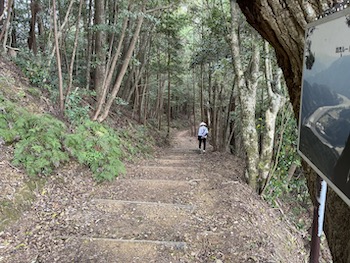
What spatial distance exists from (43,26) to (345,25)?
45.5 ft

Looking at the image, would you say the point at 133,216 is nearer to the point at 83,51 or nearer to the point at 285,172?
the point at 285,172

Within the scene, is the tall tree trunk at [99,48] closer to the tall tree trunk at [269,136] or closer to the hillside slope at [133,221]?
the hillside slope at [133,221]

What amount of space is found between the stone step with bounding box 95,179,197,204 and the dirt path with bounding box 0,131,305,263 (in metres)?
0.02

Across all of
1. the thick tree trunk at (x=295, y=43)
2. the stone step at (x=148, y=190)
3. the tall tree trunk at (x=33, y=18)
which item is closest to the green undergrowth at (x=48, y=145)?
the stone step at (x=148, y=190)

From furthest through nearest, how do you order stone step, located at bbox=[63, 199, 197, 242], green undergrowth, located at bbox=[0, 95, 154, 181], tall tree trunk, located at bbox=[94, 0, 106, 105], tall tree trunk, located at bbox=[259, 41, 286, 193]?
tall tree trunk, located at bbox=[94, 0, 106, 105]
tall tree trunk, located at bbox=[259, 41, 286, 193]
green undergrowth, located at bbox=[0, 95, 154, 181]
stone step, located at bbox=[63, 199, 197, 242]

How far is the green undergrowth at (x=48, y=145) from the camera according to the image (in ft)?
17.2

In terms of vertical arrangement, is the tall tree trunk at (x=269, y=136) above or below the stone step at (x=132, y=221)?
above

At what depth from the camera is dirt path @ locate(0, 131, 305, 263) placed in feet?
12.3

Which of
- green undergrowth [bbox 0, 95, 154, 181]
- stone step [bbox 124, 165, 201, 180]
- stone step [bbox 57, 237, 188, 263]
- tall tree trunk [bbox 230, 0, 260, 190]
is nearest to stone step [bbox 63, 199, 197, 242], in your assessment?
stone step [bbox 57, 237, 188, 263]

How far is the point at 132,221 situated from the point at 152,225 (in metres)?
0.34

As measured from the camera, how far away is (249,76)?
709 cm

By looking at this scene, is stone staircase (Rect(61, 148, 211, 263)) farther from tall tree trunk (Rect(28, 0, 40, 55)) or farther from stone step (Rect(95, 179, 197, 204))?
tall tree trunk (Rect(28, 0, 40, 55))

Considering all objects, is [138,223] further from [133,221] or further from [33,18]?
[33,18]

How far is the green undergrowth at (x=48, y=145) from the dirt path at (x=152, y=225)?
40 centimetres
